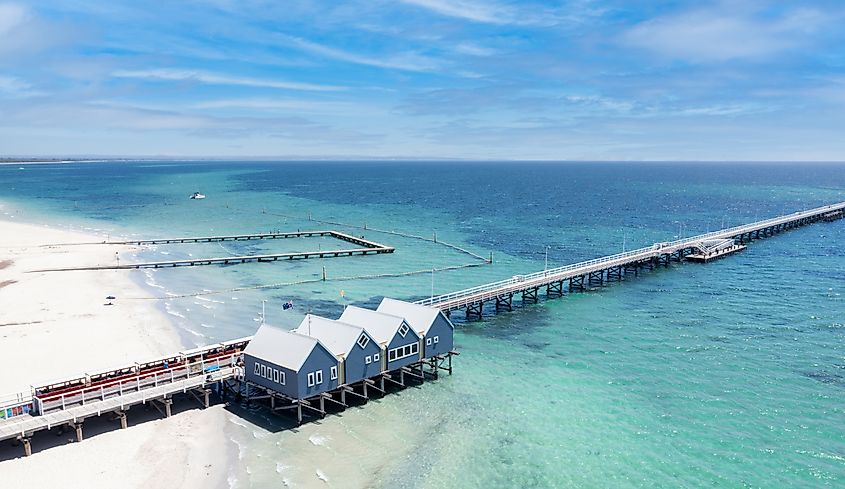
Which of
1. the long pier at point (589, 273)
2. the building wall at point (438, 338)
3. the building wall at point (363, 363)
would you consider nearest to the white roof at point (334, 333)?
the building wall at point (363, 363)

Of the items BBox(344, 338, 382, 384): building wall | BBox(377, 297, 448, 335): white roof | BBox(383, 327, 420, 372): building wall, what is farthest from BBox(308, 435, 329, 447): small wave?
BBox(377, 297, 448, 335): white roof

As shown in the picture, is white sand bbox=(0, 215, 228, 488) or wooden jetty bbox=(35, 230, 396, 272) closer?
white sand bbox=(0, 215, 228, 488)

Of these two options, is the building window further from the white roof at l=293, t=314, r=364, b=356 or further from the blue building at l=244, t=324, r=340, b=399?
the blue building at l=244, t=324, r=340, b=399

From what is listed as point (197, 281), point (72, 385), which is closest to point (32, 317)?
point (197, 281)

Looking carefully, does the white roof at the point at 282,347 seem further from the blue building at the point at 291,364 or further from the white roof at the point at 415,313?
the white roof at the point at 415,313

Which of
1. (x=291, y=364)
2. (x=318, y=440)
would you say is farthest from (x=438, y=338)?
(x=318, y=440)

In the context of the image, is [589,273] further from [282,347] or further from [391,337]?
[282,347]
